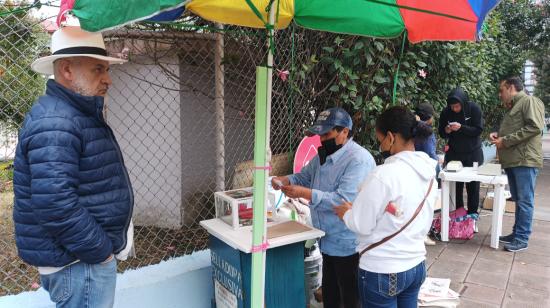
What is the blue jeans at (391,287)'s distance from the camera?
85.3 inches

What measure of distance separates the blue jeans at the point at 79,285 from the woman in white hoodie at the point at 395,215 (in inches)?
48.6

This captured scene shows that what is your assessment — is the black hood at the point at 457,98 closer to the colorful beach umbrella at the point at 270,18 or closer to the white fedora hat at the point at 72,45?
the colorful beach umbrella at the point at 270,18

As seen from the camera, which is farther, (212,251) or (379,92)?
(379,92)

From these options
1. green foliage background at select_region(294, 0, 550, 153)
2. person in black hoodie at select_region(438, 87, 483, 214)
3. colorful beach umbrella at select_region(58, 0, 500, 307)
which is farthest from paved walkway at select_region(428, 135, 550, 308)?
colorful beach umbrella at select_region(58, 0, 500, 307)

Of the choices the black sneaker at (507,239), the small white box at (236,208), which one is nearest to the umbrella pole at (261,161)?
the small white box at (236,208)

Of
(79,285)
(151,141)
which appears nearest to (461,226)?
(151,141)

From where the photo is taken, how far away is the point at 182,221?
13.6ft

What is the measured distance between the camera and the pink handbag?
5.17 meters

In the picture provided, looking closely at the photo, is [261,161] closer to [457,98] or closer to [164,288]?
[164,288]

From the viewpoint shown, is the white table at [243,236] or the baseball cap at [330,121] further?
the baseball cap at [330,121]

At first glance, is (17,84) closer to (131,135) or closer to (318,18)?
(131,135)

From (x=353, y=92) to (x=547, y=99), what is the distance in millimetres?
11746

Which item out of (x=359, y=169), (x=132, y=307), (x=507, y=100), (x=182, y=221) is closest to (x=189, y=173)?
(x=182, y=221)

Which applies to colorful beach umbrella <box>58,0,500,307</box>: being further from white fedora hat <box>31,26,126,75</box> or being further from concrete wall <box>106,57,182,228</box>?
concrete wall <box>106,57,182,228</box>
